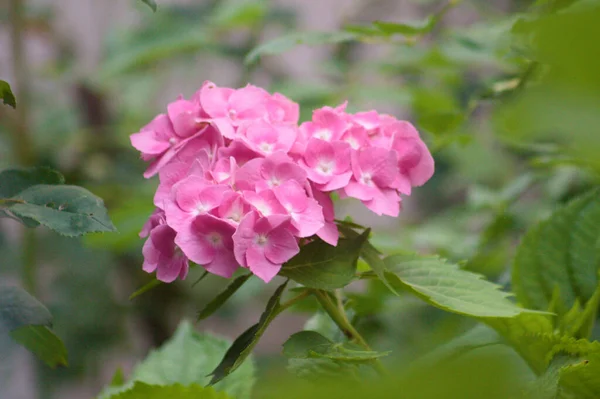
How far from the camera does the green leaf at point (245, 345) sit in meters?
0.38

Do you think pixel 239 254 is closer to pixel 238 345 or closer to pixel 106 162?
pixel 238 345

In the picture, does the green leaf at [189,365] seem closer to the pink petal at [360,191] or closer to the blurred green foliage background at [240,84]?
the blurred green foliage background at [240,84]

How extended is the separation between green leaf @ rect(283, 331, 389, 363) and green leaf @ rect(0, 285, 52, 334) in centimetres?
15

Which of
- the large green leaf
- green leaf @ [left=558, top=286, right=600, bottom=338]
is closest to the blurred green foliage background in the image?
green leaf @ [left=558, top=286, right=600, bottom=338]

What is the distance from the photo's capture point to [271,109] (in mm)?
464

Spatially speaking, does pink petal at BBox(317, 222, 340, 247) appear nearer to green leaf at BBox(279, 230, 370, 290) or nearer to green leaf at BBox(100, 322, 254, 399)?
green leaf at BBox(279, 230, 370, 290)

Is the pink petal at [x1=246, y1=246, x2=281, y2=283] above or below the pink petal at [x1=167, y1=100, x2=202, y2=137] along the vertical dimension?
below

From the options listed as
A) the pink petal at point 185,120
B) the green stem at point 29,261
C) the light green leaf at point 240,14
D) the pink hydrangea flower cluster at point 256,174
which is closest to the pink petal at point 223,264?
the pink hydrangea flower cluster at point 256,174

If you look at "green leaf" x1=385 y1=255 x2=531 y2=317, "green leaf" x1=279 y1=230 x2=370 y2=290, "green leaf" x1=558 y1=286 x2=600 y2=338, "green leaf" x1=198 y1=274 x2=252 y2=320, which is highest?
"green leaf" x1=279 y1=230 x2=370 y2=290

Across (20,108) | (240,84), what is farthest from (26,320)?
(20,108)

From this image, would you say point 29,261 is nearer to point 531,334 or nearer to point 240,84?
point 240,84

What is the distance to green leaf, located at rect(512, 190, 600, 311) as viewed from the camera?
21.3 inches

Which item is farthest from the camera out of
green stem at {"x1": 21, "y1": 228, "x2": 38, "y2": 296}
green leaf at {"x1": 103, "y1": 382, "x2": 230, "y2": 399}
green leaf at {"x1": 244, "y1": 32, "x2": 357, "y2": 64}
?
green stem at {"x1": 21, "y1": 228, "x2": 38, "y2": 296}

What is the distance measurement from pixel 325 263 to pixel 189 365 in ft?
0.80
